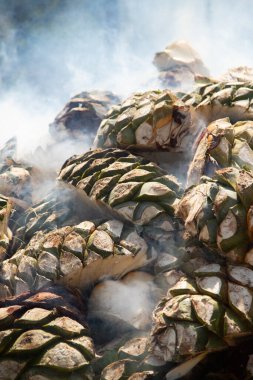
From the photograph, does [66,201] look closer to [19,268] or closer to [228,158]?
[19,268]

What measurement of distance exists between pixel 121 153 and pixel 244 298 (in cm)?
166

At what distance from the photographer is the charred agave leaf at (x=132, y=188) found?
2803mm

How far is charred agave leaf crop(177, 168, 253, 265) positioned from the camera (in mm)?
2176

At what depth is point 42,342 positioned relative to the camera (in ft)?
7.15

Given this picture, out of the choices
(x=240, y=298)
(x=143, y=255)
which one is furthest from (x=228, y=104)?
(x=240, y=298)

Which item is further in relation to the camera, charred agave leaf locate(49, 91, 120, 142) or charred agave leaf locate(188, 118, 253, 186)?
charred agave leaf locate(49, 91, 120, 142)

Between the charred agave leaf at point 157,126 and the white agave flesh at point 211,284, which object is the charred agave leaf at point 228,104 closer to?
the charred agave leaf at point 157,126

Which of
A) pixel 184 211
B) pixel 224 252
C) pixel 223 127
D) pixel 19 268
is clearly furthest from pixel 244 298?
pixel 19 268

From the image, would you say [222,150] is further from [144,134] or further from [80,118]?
[80,118]

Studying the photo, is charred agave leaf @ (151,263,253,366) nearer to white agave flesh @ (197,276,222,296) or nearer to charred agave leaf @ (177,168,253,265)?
white agave flesh @ (197,276,222,296)

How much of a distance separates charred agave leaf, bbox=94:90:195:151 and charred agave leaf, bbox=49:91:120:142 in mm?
1715

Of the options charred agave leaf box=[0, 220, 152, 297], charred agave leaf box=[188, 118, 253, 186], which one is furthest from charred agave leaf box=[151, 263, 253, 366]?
charred agave leaf box=[188, 118, 253, 186]

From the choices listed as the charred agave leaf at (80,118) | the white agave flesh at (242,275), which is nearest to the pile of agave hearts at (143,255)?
the white agave flesh at (242,275)

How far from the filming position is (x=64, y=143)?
17.8 feet
